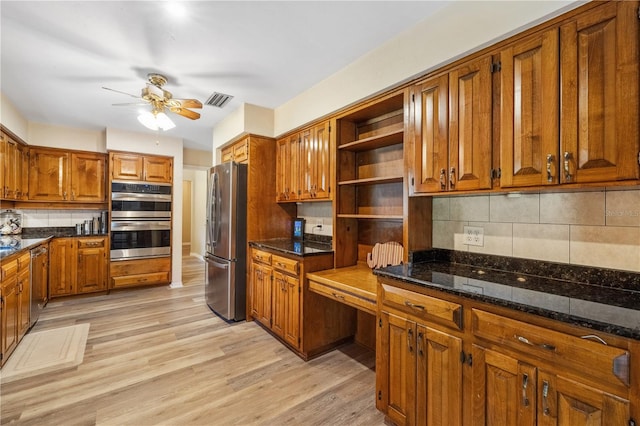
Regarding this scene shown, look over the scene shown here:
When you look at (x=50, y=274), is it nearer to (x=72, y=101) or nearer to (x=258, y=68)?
(x=72, y=101)

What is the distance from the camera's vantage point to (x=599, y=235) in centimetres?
147

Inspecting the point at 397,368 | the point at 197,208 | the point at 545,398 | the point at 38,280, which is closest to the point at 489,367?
the point at 545,398

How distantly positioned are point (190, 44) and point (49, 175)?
3.84 m

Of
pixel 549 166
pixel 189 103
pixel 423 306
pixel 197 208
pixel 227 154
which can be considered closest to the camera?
pixel 549 166

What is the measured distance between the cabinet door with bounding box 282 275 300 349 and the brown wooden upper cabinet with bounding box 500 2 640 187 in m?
1.88

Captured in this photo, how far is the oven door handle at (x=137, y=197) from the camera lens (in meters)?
4.52

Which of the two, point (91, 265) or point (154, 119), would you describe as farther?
point (91, 265)

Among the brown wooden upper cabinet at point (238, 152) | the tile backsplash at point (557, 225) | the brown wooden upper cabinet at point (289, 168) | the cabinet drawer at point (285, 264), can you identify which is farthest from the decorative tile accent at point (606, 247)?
the brown wooden upper cabinet at point (238, 152)

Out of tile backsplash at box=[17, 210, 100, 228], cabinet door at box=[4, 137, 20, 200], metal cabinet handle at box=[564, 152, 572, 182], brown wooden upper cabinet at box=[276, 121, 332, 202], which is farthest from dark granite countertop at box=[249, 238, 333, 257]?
tile backsplash at box=[17, 210, 100, 228]

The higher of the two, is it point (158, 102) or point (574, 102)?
point (158, 102)

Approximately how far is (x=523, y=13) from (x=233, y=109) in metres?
3.04

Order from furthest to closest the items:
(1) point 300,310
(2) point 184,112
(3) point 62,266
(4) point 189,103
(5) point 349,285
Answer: (3) point 62,266 → (2) point 184,112 → (4) point 189,103 → (1) point 300,310 → (5) point 349,285

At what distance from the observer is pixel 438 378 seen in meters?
1.48

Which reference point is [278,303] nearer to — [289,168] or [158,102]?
[289,168]
